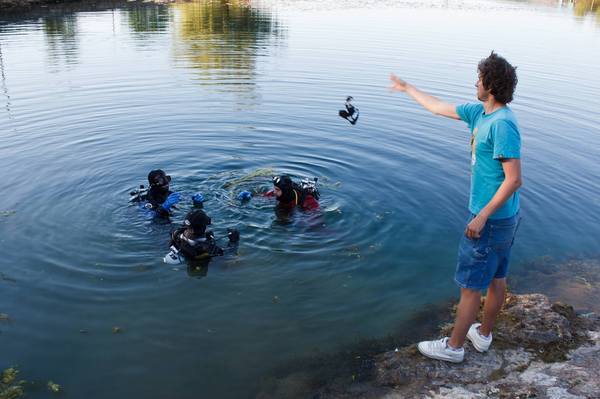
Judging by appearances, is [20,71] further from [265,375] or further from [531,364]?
[531,364]

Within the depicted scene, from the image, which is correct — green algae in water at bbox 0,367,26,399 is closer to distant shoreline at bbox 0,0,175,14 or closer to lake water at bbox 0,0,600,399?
lake water at bbox 0,0,600,399

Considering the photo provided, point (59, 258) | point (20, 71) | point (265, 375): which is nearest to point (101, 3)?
point (20, 71)

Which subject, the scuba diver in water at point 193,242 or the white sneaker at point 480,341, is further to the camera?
the scuba diver in water at point 193,242

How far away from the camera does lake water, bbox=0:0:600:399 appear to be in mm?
6047

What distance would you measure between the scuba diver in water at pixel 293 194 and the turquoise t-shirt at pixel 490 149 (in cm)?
448

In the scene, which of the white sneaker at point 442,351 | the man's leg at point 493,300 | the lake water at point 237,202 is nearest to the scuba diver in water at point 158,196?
the lake water at point 237,202

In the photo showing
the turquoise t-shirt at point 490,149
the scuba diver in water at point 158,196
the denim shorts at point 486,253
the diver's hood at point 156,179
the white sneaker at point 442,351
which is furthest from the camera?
the diver's hood at point 156,179

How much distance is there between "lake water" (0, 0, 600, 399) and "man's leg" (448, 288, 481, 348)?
1.38m

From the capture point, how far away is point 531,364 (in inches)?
201

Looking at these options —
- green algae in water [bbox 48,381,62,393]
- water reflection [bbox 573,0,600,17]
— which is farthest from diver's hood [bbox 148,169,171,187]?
water reflection [bbox 573,0,600,17]

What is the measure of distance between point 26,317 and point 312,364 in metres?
3.66

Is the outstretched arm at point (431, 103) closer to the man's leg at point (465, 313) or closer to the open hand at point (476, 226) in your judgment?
the open hand at point (476, 226)

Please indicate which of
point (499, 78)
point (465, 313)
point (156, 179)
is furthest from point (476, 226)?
point (156, 179)

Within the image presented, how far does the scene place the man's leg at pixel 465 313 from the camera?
4781mm
